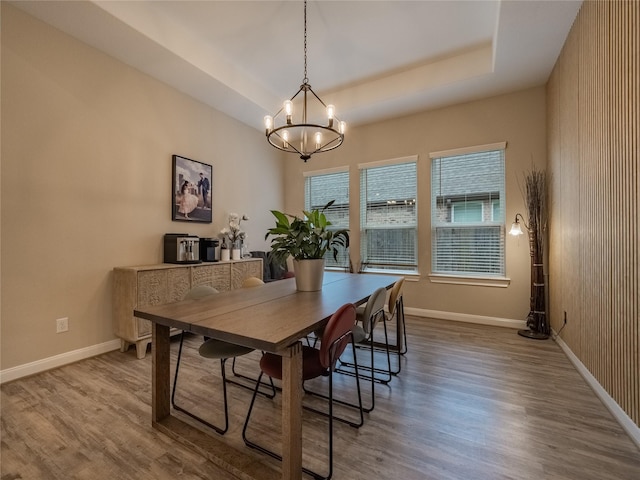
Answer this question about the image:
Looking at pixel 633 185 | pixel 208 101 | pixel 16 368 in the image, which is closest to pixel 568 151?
pixel 633 185

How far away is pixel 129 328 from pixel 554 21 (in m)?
5.00

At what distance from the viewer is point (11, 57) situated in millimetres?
2492

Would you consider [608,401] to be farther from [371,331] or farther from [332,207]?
[332,207]

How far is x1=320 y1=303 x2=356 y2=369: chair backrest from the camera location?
4.97ft

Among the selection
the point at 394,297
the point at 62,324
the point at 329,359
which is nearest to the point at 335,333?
the point at 329,359

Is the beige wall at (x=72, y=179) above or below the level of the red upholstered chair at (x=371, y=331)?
above

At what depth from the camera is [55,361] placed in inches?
107

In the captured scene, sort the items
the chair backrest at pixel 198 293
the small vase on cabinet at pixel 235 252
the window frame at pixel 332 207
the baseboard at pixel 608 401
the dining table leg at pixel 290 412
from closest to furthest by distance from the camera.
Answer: the dining table leg at pixel 290 412, the baseboard at pixel 608 401, the chair backrest at pixel 198 293, the small vase on cabinet at pixel 235 252, the window frame at pixel 332 207

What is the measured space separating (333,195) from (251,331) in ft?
13.7

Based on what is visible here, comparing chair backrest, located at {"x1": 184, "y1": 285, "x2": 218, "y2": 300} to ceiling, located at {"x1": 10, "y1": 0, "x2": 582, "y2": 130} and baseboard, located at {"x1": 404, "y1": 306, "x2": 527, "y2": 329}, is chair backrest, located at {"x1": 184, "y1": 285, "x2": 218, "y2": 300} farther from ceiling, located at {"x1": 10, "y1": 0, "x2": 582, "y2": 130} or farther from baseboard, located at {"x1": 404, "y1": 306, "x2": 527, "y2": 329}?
baseboard, located at {"x1": 404, "y1": 306, "x2": 527, "y2": 329}

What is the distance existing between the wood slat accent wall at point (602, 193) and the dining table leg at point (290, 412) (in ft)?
6.47

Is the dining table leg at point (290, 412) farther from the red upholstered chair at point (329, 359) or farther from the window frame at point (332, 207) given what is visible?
the window frame at point (332, 207)

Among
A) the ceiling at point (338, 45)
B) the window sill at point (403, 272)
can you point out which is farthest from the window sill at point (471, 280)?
the ceiling at point (338, 45)

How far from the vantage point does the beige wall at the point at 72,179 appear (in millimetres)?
2510
